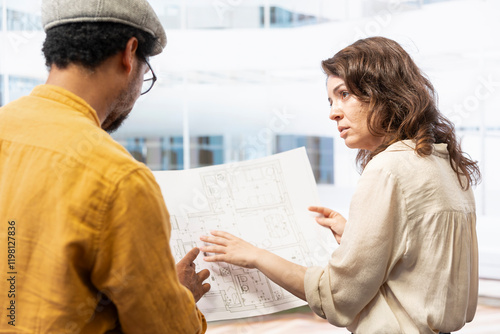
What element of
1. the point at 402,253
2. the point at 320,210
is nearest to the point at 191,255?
the point at 320,210

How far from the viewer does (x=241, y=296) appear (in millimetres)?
1336

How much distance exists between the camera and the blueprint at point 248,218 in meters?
1.33

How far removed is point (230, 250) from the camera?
131 cm

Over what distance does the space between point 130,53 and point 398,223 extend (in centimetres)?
65

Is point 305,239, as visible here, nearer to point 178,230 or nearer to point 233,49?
point 178,230

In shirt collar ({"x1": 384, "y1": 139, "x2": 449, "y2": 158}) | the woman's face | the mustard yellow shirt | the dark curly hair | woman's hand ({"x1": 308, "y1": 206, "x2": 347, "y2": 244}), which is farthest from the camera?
woman's hand ({"x1": 308, "y1": 206, "x2": 347, "y2": 244})

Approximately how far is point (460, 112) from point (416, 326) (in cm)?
405

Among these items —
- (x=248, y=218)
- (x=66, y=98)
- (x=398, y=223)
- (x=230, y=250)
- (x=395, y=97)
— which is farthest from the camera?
(x=248, y=218)

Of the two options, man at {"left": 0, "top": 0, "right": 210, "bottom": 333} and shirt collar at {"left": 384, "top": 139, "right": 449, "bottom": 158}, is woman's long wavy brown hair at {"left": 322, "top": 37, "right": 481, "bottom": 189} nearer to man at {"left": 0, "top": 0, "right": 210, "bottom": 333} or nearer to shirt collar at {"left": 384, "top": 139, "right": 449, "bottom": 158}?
shirt collar at {"left": 384, "top": 139, "right": 449, "bottom": 158}

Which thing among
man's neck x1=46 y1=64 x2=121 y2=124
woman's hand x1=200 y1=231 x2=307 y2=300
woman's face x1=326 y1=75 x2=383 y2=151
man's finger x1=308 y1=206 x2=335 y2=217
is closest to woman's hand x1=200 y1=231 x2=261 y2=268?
woman's hand x1=200 y1=231 x2=307 y2=300

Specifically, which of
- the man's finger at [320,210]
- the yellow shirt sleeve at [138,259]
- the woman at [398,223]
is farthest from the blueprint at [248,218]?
the yellow shirt sleeve at [138,259]

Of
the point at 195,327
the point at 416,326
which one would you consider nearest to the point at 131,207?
the point at 195,327

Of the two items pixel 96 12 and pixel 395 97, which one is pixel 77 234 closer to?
pixel 96 12

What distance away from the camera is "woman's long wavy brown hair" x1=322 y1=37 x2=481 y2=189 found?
1.19 metres
